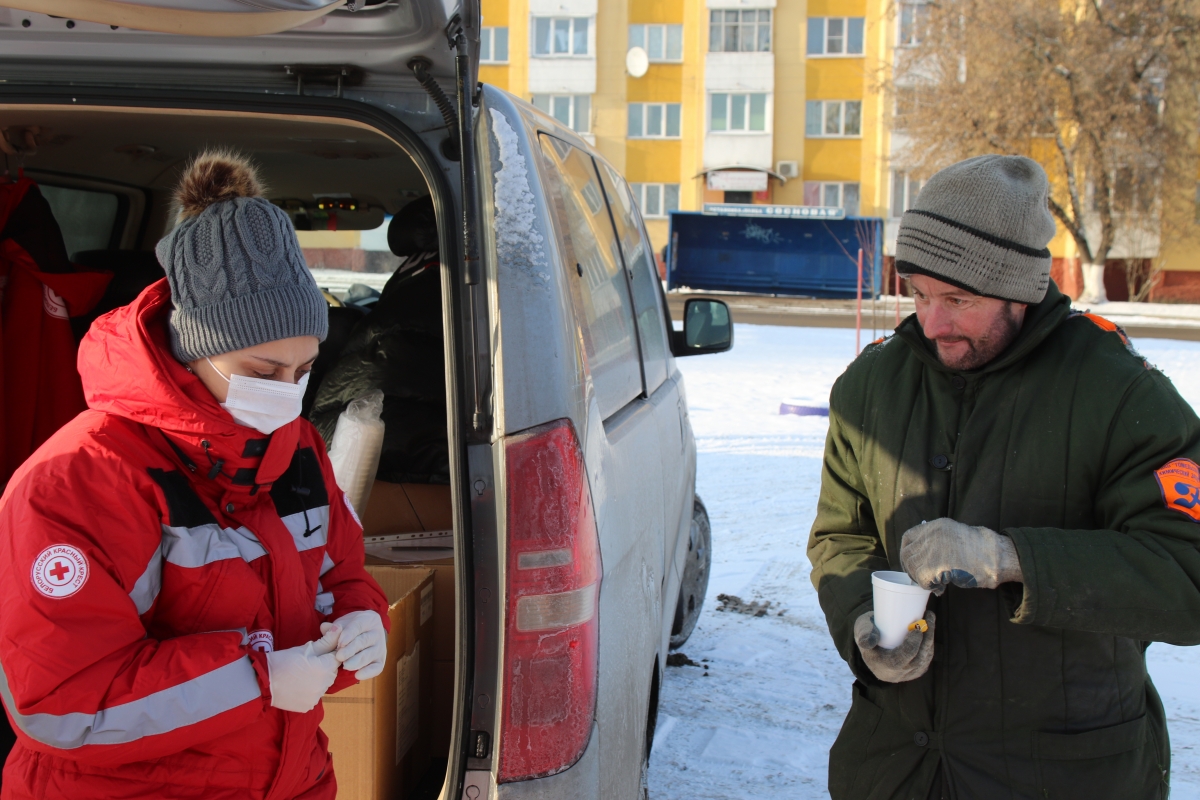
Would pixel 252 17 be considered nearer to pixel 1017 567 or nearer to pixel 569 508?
pixel 569 508

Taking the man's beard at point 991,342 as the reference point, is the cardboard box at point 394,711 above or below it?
below

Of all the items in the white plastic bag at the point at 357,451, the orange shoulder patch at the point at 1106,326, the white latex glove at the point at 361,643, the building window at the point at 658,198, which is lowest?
the white latex glove at the point at 361,643

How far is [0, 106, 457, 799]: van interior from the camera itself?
2635 millimetres

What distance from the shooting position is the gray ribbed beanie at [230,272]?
1622 mm

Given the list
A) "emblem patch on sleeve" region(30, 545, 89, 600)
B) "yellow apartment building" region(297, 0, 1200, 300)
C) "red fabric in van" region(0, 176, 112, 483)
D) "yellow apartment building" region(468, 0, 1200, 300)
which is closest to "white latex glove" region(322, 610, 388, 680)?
"emblem patch on sleeve" region(30, 545, 89, 600)

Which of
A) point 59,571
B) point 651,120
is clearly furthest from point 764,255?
point 59,571

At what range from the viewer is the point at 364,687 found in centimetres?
216

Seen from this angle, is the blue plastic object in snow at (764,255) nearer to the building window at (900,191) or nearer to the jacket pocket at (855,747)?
the building window at (900,191)

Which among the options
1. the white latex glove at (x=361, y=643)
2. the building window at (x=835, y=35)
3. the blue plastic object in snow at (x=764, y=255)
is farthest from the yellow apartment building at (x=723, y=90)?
the white latex glove at (x=361, y=643)

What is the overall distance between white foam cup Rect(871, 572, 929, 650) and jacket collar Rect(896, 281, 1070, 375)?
0.43m

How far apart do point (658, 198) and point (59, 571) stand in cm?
3655

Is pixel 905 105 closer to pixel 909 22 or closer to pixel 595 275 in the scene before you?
pixel 909 22

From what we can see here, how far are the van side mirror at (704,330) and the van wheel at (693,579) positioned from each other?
699 millimetres

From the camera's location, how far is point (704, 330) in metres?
4.19
